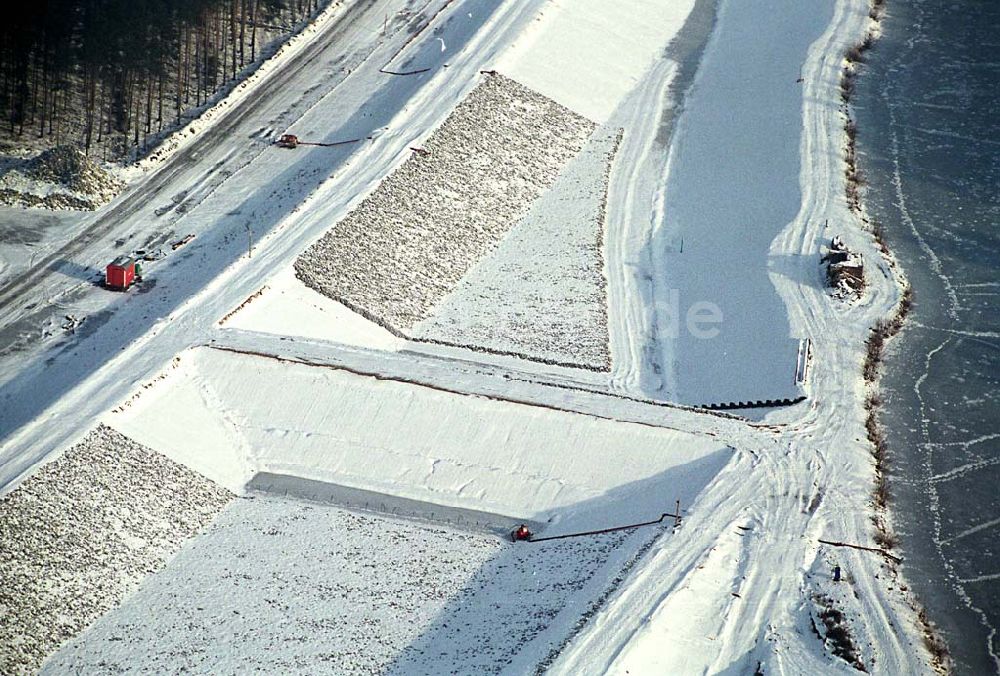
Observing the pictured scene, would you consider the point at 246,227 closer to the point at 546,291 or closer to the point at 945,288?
the point at 546,291

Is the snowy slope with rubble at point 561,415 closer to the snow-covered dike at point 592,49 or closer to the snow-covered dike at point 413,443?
the snow-covered dike at point 413,443

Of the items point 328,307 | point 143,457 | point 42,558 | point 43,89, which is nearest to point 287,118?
point 43,89

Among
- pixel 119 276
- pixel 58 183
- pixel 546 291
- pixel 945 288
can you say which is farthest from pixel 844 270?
pixel 58 183

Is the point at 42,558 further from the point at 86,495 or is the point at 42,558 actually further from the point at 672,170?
the point at 672,170

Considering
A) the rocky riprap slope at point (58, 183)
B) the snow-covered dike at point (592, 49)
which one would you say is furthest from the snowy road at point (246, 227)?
the rocky riprap slope at point (58, 183)

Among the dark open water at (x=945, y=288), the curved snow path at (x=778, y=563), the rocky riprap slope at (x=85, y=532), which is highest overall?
the dark open water at (x=945, y=288)

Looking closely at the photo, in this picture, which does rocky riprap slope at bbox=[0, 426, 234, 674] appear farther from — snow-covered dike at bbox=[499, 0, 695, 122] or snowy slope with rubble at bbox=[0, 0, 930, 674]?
snow-covered dike at bbox=[499, 0, 695, 122]
